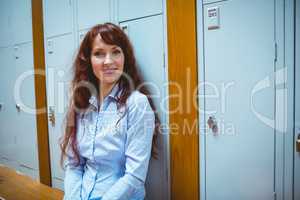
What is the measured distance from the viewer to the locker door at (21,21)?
7.22 feet

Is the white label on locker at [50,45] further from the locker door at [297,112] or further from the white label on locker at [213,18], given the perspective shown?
the locker door at [297,112]

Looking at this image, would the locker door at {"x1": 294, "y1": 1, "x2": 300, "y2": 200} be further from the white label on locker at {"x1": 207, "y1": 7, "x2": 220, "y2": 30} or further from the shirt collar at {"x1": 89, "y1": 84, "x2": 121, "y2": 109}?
the shirt collar at {"x1": 89, "y1": 84, "x2": 121, "y2": 109}

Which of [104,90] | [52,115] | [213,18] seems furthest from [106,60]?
[52,115]

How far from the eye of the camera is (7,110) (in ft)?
8.43

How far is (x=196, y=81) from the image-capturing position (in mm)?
1300

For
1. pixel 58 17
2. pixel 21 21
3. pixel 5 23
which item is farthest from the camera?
pixel 5 23

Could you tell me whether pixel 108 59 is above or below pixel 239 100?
above

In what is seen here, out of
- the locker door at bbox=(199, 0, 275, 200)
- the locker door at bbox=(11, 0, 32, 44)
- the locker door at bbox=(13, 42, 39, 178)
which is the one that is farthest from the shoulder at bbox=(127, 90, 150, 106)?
the locker door at bbox=(11, 0, 32, 44)

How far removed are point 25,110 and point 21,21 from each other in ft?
3.07

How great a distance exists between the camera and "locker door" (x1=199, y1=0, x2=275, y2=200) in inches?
43.8

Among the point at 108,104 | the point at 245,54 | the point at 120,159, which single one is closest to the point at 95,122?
the point at 108,104

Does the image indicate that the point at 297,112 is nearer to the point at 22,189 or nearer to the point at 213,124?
Result: the point at 213,124

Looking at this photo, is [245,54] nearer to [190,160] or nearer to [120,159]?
[190,160]

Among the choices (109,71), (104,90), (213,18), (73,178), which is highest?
(213,18)
